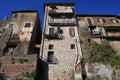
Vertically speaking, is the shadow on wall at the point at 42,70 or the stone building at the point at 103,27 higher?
the stone building at the point at 103,27

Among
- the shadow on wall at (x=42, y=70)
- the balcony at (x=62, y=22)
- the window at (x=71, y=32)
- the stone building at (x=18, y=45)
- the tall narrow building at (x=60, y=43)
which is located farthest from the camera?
the balcony at (x=62, y=22)

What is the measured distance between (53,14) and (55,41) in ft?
26.1

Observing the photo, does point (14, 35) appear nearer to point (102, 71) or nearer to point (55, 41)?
point (55, 41)

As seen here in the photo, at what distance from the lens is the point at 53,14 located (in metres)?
36.7

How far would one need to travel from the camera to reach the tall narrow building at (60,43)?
2734 cm

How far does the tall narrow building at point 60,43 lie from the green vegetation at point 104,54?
256 centimetres

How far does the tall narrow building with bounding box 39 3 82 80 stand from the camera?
27.3m

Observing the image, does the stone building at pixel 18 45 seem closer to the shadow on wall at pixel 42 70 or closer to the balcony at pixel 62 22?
the shadow on wall at pixel 42 70

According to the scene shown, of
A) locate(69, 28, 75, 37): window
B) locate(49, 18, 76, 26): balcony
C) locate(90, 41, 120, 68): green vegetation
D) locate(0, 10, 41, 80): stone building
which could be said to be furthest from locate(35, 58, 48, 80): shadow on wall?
locate(49, 18, 76, 26): balcony

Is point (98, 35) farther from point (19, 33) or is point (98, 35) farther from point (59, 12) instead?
point (19, 33)

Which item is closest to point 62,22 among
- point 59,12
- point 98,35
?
point 59,12

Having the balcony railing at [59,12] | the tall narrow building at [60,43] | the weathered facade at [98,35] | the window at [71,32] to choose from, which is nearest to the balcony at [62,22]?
the tall narrow building at [60,43]

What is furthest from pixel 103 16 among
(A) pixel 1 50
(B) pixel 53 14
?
(A) pixel 1 50

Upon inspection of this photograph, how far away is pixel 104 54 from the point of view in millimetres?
28797
